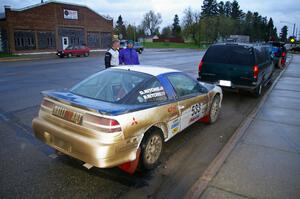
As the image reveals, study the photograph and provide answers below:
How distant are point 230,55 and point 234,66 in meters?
0.40

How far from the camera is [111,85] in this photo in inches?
156

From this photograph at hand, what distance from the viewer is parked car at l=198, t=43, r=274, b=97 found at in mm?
7805

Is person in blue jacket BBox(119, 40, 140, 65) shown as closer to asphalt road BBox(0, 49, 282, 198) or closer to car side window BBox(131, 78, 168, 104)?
asphalt road BBox(0, 49, 282, 198)

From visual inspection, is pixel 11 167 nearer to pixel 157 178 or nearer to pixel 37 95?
pixel 157 178

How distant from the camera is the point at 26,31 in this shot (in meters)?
32.6

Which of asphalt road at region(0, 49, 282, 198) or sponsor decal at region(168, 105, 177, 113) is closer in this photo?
asphalt road at region(0, 49, 282, 198)

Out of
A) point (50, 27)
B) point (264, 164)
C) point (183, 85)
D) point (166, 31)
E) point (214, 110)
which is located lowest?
point (264, 164)

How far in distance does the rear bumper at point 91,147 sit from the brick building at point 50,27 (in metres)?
32.7

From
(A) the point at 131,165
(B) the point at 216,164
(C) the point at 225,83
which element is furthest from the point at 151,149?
(C) the point at 225,83

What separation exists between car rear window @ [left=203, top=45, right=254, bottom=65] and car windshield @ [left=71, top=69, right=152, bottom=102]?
4.89 m

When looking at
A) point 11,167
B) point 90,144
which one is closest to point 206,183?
point 90,144

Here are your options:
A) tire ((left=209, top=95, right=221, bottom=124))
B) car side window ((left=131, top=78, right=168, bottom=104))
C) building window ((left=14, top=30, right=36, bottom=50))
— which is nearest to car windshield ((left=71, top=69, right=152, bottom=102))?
car side window ((left=131, top=78, right=168, bottom=104))

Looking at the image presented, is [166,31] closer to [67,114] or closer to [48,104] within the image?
[48,104]

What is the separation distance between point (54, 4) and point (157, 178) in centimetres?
3743
